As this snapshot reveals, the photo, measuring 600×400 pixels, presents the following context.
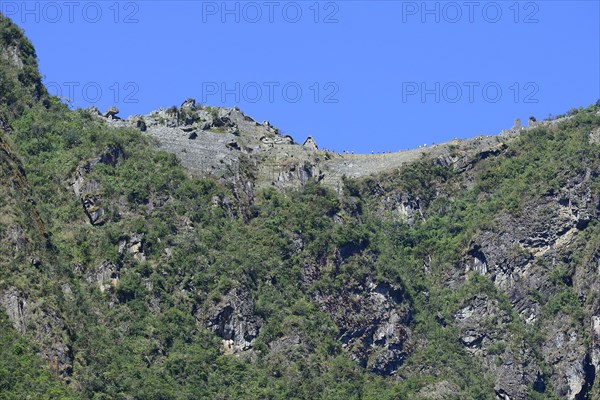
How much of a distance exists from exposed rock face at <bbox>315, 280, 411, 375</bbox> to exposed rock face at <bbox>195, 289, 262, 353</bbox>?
6683 millimetres

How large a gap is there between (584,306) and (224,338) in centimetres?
2581

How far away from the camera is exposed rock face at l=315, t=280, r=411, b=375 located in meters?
176

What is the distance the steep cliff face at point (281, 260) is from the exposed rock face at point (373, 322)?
0.15 metres

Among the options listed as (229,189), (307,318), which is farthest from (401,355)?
(229,189)

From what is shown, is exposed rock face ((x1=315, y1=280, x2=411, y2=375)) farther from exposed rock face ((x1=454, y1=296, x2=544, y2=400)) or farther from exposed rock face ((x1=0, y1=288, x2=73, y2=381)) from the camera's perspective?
exposed rock face ((x1=0, y1=288, x2=73, y2=381))

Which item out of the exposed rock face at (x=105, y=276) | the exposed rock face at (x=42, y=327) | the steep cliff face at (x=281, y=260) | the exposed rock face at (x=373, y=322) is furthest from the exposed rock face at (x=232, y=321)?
the exposed rock face at (x=42, y=327)

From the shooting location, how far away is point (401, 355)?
6934 inches

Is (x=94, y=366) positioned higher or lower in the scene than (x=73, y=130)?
lower

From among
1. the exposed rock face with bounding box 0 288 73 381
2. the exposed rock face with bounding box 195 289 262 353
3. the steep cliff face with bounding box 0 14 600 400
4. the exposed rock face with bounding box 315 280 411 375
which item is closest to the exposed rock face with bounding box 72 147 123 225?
the steep cliff face with bounding box 0 14 600 400

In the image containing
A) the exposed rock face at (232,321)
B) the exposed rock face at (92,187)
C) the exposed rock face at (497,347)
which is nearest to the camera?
the exposed rock face at (232,321)

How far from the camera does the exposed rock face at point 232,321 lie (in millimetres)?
172000

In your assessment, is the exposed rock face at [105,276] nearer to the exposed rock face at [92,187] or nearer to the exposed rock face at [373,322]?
the exposed rock face at [92,187]

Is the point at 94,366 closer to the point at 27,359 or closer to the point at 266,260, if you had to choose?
the point at 27,359

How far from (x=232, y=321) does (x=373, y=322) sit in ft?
35.1
